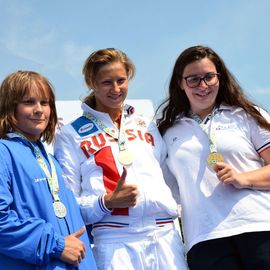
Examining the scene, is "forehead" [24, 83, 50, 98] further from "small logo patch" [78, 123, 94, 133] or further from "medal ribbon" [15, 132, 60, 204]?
"small logo patch" [78, 123, 94, 133]

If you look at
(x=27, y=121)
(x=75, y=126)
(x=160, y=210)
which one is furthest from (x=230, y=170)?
(x=27, y=121)

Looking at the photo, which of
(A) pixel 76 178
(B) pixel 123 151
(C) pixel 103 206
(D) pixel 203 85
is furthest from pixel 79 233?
(D) pixel 203 85

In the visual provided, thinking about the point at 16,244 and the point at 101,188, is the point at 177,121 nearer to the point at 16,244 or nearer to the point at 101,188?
the point at 101,188

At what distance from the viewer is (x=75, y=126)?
10.0ft

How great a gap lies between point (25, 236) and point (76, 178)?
75 centimetres

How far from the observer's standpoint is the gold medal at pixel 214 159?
278cm

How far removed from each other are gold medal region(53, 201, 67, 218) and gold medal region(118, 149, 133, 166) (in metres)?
0.47

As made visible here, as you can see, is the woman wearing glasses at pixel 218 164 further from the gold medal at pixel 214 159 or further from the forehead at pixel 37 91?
the forehead at pixel 37 91

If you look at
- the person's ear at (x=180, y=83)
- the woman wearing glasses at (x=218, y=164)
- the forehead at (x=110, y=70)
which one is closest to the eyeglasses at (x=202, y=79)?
the woman wearing glasses at (x=218, y=164)

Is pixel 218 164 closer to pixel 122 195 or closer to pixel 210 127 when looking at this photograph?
pixel 210 127

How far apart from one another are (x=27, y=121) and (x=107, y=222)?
0.85 m

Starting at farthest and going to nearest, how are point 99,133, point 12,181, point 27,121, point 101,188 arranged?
point 99,133 < point 101,188 < point 27,121 < point 12,181

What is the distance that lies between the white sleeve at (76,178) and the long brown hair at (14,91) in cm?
34

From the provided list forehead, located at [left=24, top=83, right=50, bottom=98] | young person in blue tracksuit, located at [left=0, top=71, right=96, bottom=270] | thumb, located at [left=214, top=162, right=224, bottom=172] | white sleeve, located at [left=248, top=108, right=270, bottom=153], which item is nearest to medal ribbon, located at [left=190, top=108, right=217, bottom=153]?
thumb, located at [left=214, top=162, right=224, bottom=172]
